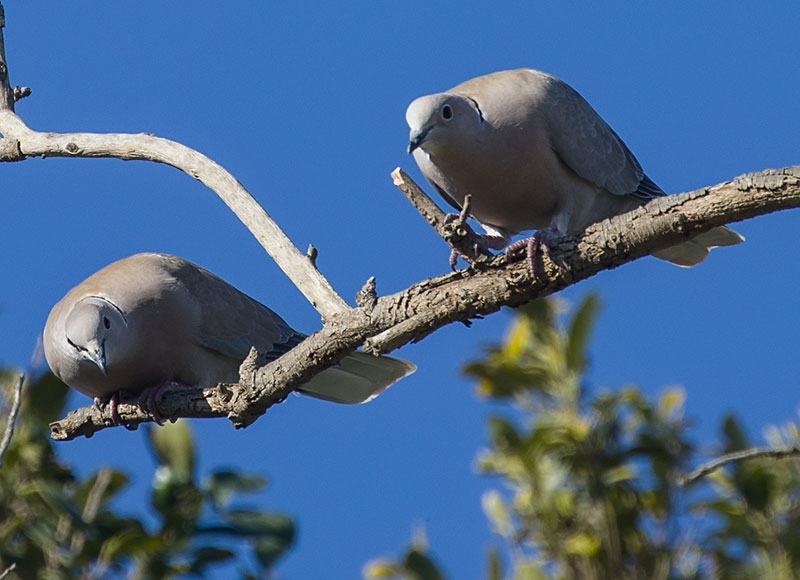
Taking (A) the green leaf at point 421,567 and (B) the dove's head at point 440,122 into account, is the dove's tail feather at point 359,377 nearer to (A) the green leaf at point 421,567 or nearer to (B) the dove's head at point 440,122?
(A) the green leaf at point 421,567

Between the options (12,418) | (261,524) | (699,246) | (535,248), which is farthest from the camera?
(699,246)

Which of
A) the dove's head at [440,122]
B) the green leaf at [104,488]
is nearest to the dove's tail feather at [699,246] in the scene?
the dove's head at [440,122]

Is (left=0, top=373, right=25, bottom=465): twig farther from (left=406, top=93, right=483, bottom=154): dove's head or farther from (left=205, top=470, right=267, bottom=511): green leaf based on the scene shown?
(left=406, top=93, right=483, bottom=154): dove's head

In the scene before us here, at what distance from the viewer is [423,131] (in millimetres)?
A: 5078

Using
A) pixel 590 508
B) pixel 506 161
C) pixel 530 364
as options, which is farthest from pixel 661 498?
pixel 506 161

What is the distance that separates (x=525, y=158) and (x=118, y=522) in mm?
2417

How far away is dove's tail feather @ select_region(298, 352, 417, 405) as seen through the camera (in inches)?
234

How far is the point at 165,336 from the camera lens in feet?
19.1

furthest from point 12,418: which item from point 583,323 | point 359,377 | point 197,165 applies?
point 583,323

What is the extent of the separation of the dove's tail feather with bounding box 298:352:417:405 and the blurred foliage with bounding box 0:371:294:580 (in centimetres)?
105

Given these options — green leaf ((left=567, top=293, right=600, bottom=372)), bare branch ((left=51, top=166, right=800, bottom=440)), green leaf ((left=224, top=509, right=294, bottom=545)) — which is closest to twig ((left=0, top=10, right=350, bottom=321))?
bare branch ((left=51, top=166, right=800, bottom=440))

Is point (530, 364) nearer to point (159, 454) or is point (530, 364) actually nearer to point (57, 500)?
point (159, 454)

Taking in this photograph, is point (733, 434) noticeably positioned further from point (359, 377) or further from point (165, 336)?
point (165, 336)

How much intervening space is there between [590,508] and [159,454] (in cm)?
234
